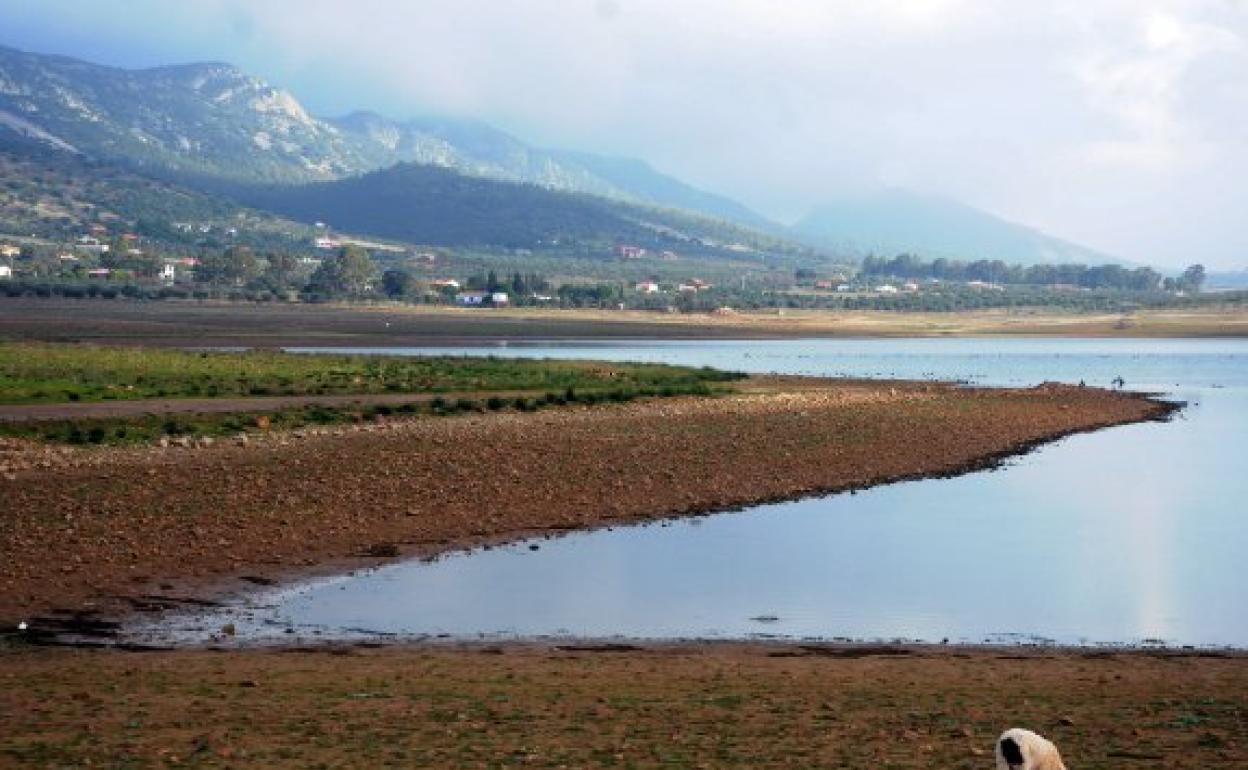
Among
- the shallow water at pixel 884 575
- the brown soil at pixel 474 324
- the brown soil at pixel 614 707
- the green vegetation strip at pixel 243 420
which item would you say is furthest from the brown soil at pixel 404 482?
the brown soil at pixel 474 324

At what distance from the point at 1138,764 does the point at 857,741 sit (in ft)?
7.02

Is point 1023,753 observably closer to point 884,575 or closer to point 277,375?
point 884,575

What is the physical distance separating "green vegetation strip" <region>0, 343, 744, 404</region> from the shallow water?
19.4 metres

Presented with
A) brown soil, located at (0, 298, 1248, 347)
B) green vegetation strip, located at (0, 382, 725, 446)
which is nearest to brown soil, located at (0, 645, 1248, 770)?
green vegetation strip, located at (0, 382, 725, 446)

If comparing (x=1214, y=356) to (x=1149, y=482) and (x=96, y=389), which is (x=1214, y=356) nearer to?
(x=1149, y=482)

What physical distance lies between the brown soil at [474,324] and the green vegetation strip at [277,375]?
1835 centimetres

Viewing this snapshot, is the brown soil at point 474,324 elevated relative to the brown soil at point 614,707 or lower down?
lower down

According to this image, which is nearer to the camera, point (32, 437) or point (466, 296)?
point (32, 437)

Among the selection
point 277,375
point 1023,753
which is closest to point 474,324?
point 277,375

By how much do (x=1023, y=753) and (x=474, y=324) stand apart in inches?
4415

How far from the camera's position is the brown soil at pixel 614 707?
40.5 ft

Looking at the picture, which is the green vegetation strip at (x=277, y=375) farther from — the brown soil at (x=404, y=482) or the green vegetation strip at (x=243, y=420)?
the brown soil at (x=404, y=482)

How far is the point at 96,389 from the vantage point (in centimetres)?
4550

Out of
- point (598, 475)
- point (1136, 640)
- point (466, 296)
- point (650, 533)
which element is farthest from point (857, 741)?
point (466, 296)
